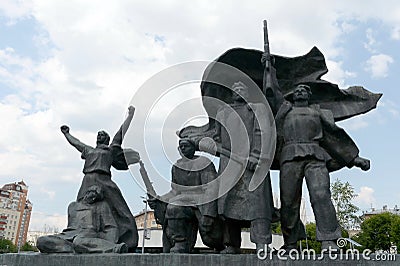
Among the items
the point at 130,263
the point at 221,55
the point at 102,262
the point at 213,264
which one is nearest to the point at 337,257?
the point at 213,264

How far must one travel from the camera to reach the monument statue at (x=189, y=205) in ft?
22.1

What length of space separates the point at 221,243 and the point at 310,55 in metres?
3.86

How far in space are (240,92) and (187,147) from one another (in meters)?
1.35

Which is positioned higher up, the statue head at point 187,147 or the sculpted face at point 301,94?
the sculpted face at point 301,94

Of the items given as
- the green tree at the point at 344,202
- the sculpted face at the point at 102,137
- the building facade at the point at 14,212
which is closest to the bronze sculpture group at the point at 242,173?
the sculpted face at the point at 102,137

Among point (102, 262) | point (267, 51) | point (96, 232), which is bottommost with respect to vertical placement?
point (102, 262)

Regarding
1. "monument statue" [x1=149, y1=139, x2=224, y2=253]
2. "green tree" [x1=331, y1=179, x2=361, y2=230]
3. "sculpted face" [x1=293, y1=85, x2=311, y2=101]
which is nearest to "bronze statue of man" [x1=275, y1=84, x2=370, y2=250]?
"sculpted face" [x1=293, y1=85, x2=311, y2=101]

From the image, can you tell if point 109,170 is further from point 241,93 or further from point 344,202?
point 344,202

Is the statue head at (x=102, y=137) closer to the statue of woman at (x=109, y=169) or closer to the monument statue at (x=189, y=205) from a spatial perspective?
the statue of woman at (x=109, y=169)

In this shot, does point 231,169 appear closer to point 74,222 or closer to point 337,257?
point 337,257

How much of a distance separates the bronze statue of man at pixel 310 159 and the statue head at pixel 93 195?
337 cm

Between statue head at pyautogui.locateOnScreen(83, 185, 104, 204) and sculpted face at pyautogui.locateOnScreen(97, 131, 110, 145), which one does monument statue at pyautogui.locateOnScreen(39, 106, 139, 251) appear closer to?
sculpted face at pyautogui.locateOnScreen(97, 131, 110, 145)

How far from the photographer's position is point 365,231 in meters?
30.1

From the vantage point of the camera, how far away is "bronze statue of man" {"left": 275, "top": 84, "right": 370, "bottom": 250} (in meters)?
6.36
